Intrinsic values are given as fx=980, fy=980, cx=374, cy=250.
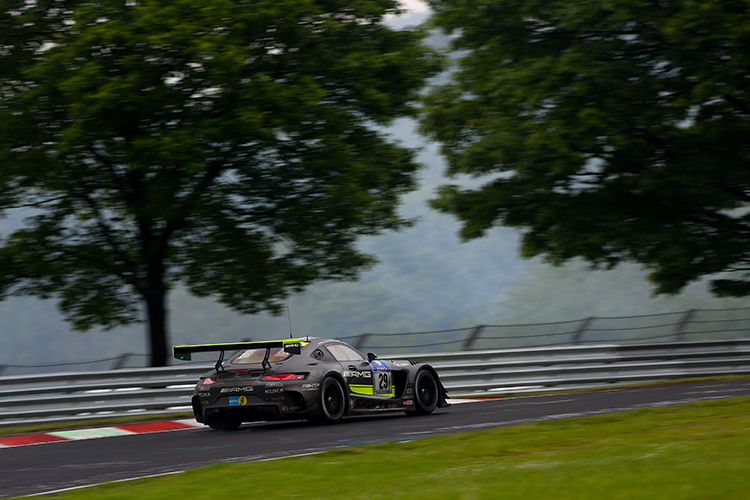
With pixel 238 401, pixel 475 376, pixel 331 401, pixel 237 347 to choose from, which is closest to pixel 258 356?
pixel 237 347

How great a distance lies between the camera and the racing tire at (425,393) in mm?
14180

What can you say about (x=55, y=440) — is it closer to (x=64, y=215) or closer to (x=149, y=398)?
(x=149, y=398)

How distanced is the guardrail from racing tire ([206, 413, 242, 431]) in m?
2.72

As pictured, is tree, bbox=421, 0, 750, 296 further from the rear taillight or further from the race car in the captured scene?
the rear taillight

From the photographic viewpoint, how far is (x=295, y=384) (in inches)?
497

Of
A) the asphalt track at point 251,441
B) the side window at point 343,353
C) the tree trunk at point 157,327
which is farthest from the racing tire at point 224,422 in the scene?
the tree trunk at point 157,327

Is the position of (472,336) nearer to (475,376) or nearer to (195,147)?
(475,376)

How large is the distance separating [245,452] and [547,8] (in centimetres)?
1260

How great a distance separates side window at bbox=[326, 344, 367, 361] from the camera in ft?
44.4

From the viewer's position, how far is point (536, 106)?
62.3 feet

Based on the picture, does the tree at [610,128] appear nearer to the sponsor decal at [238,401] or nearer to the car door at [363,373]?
the car door at [363,373]

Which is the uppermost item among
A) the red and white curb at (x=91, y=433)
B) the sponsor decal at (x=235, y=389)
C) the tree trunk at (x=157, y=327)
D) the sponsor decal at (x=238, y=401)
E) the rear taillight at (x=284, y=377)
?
the tree trunk at (x=157, y=327)

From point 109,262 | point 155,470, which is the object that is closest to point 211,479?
point 155,470

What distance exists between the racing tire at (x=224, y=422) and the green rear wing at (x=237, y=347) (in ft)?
2.95
